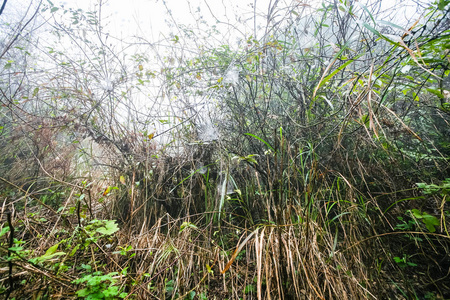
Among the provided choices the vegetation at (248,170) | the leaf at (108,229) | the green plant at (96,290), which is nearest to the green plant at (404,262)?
the vegetation at (248,170)

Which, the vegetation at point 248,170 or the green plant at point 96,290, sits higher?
the vegetation at point 248,170

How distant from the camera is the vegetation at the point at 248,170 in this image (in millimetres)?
923

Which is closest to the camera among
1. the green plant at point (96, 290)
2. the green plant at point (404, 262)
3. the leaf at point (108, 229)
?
the green plant at point (96, 290)

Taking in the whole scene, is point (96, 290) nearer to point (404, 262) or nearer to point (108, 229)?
point (108, 229)

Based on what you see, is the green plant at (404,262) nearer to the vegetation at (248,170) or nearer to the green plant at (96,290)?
the vegetation at (248,170)

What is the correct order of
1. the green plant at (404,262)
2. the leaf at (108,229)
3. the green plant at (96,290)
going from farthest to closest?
the green plant at (404,262)
the leaf at (108,229)
the green plant at (96,290)

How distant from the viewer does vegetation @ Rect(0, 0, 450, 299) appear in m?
0.92

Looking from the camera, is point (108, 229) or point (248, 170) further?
point (248, 170)

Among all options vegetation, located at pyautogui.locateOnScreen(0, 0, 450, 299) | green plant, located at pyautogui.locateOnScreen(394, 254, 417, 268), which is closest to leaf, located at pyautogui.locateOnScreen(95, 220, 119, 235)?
vegetation, located at pyautogui.locateOnScreen(0, 0, 450, 299)

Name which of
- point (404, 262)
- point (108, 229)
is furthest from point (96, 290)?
point (404, 262)

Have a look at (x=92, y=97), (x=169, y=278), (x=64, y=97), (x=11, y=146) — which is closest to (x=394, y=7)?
(x=169, y=278)

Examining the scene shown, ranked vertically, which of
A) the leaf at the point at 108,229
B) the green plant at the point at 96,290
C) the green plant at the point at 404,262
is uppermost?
the leaf at the point at 108,229

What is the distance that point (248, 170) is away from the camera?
1.68 meters

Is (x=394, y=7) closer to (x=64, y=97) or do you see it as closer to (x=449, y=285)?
(x=449, y=285)
